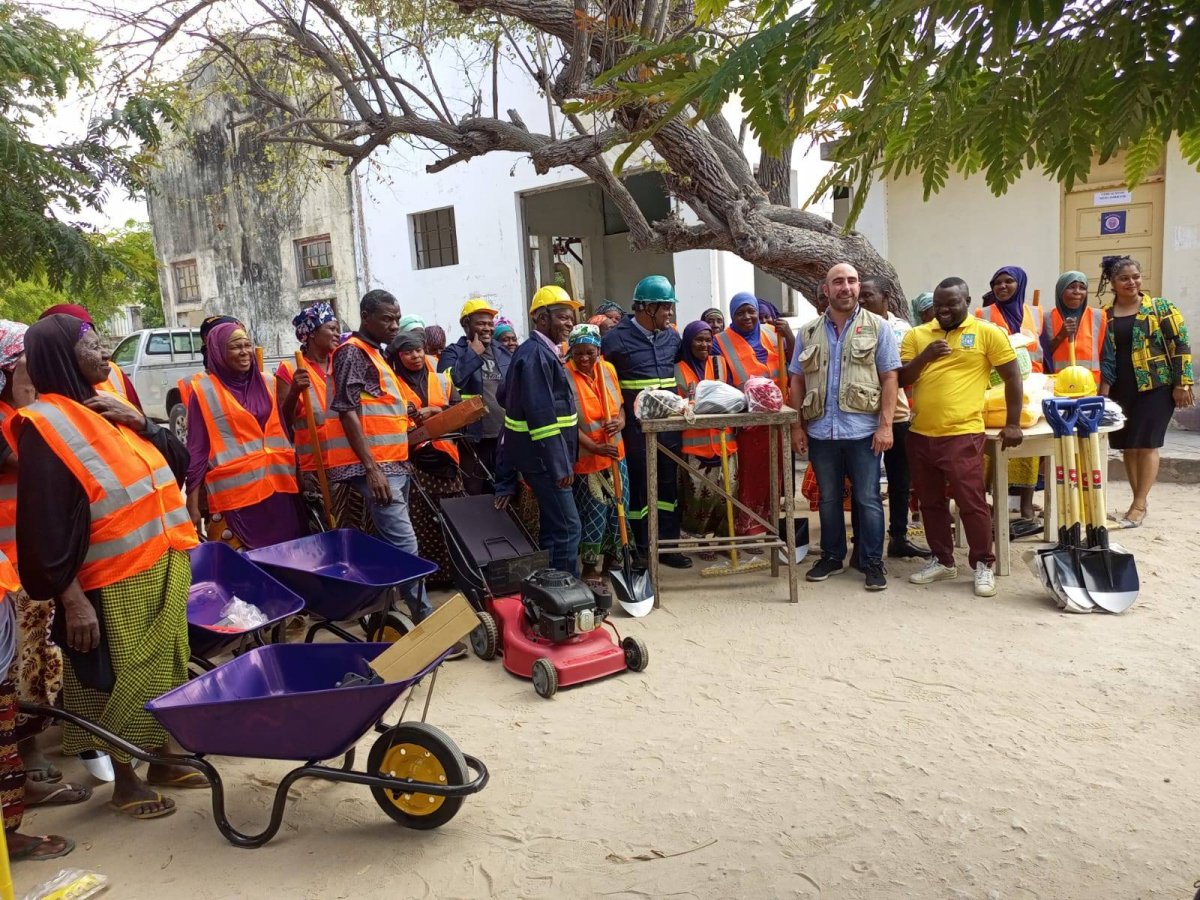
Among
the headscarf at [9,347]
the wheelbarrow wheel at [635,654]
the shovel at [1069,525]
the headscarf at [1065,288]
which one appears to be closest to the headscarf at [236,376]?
the headscarf at [9,347]

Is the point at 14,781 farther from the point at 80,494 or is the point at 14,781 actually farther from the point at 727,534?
the point at 727,534

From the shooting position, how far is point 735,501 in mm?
5605

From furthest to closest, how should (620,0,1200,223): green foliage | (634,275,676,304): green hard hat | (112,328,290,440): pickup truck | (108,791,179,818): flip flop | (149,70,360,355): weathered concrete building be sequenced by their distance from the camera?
1. (149,70,360,355): weathered concrete building
2. (112,328,290,440): pickup truck
3. (634,275,676,304): green hard hat
4. (108,791,179,818): flip flop
5. (620,0,1200,223): green foliage

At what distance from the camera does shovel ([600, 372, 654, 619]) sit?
5395 millimetres

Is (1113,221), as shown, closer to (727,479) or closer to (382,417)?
(727,479)

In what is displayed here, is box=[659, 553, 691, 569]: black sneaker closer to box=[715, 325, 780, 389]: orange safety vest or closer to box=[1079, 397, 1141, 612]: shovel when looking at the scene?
box=[715, 325, 780, 389]: orange safety vest

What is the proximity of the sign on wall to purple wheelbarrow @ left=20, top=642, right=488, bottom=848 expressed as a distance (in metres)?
10.2

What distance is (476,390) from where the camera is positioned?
6383 mm

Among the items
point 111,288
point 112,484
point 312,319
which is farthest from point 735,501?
point 111,288

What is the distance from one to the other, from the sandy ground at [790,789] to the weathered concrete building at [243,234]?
521 inches

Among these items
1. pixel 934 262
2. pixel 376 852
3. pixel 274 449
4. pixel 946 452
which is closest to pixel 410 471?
pixel 274 449

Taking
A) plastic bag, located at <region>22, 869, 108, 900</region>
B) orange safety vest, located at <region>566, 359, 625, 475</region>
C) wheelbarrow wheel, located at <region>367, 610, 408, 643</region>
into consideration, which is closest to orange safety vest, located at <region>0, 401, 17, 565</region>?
plastic bag, located at <region>22, 869, 108, 900</region>

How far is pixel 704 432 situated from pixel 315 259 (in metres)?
13.5

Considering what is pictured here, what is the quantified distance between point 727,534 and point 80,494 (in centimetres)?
460
